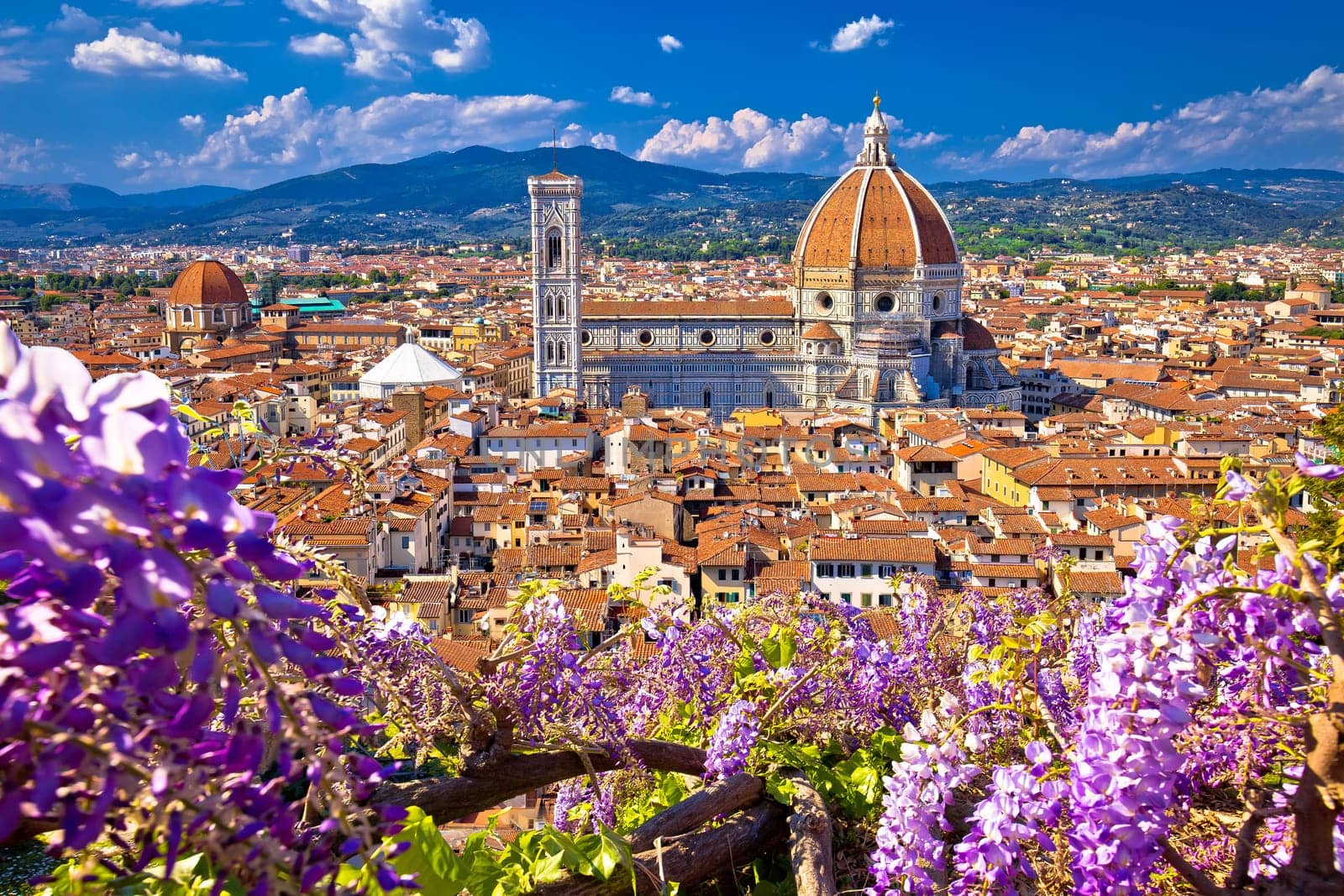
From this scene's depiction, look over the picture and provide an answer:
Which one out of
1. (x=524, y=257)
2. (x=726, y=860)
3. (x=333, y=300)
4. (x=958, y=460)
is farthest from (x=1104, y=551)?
(x=524, y=257)

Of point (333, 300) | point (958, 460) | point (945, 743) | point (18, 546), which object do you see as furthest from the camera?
point (333, 300)

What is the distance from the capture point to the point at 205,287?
2324 inches

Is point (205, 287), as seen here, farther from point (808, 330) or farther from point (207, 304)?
point (808, 330)

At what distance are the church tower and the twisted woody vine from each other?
1434 inches

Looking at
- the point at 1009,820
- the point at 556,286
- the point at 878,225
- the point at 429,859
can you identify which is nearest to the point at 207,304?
the point at 556,286

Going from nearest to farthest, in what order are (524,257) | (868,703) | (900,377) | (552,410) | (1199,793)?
(1199,793), (868,703), (552,410), (900,377), (524,257)

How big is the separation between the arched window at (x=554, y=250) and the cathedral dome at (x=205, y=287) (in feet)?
85.9

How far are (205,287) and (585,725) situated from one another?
200 feet

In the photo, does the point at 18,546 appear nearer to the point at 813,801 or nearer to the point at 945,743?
the point at 945,743

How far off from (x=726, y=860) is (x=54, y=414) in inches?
96.1

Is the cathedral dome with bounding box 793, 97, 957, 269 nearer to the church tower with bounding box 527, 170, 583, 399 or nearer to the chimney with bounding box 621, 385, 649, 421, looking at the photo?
the church tower with bounding box 527, 170, 583, 399

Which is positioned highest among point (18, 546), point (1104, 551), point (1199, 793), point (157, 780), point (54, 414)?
point (54, 414)

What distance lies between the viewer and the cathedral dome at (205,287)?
5891 cm

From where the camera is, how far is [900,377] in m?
37.9
